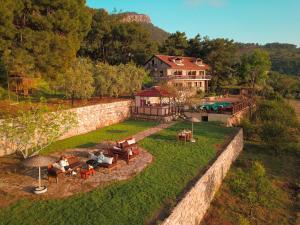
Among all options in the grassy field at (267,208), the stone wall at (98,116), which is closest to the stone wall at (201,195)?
the grassy field at (267,208)

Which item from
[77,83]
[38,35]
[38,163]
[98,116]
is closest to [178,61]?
[77,83]

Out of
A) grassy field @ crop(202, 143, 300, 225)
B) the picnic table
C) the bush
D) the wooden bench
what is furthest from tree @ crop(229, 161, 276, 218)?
the bush

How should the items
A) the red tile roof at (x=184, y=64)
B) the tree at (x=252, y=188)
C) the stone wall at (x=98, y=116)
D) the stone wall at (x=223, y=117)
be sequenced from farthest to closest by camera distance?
the red tile roof at (x=184, y=64)
the stone wall at (x=223, y=117)
the stone wall at (x=98, y=116)
the tree at (x=252, y=188)

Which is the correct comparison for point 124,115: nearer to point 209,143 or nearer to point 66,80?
point 66,80

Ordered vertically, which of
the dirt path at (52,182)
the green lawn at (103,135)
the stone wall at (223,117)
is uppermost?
the stone wall at (223,117)

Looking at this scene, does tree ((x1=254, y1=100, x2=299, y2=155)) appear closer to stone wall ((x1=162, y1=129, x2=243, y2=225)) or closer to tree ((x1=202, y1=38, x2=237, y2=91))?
stone wall ((x1=162, y1=129, x2=243, y2=225))

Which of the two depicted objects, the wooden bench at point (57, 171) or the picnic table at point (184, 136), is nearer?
the wooden bench at point (57, 171)

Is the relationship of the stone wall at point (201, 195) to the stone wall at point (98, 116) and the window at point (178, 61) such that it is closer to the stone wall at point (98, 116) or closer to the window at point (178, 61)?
the stone wall at point (98, 116)

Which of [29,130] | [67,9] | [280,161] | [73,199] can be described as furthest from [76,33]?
[280,161]
